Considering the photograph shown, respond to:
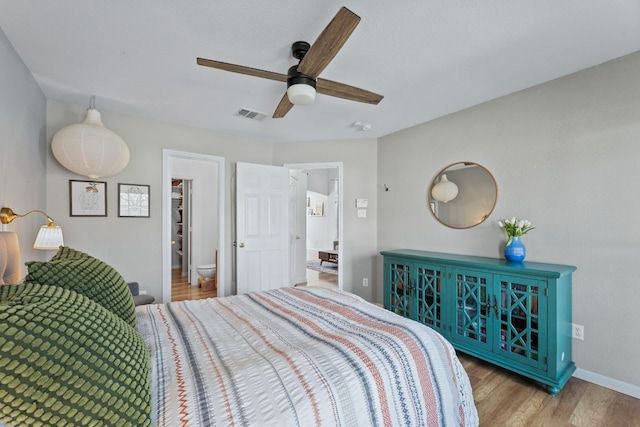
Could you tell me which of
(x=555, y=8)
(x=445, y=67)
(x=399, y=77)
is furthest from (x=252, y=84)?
(x=555, y=8)

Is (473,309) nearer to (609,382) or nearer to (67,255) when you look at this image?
(609,382)

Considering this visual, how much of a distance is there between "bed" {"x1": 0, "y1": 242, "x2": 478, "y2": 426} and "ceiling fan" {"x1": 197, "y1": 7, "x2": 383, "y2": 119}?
1.30 metres

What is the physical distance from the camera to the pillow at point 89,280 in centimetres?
114

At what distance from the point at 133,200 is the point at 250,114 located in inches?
62.8

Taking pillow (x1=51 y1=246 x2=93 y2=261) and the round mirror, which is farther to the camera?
the round mirror

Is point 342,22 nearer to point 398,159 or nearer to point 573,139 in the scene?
point 573,139

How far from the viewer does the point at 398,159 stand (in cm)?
370

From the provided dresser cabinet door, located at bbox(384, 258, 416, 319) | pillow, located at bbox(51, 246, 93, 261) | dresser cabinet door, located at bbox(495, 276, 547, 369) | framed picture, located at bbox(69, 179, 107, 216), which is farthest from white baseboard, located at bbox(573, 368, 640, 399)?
framed picture, located at bbox(69, 179, 107, 216)

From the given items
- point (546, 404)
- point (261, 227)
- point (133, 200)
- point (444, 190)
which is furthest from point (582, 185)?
point (133, 200)

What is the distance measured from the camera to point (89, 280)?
4.10 feet

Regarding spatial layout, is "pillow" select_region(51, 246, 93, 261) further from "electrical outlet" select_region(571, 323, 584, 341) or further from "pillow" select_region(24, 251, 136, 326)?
"electrical outlet" select_region(571, 323, 584, 341)

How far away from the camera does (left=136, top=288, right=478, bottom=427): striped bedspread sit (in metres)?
0.89

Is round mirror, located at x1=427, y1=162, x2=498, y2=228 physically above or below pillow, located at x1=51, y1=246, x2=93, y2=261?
above

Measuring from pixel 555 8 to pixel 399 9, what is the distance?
860 mm
